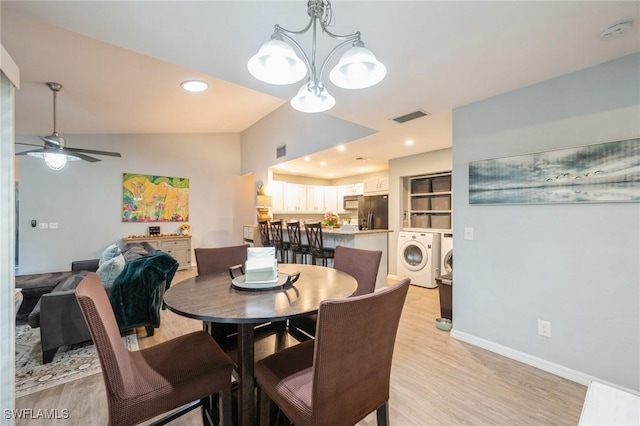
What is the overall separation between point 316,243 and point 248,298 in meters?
2.58

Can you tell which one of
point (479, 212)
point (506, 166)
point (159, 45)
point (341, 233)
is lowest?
point (341, 233)

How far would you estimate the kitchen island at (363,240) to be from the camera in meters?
3.91

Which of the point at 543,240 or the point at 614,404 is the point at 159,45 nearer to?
the point at 614,404

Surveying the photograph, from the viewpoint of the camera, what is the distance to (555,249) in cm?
215

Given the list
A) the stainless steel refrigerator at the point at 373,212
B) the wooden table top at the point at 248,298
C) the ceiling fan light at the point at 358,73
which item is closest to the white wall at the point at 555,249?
the wooden table top at the point at 248,298

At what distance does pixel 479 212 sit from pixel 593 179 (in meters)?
0.82

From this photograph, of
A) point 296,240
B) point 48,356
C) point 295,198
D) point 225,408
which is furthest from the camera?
point 295,198

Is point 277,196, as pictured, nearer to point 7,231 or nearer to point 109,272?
point 109,272

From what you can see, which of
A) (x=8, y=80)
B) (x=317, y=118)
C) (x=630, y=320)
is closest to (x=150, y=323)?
(x=8, y=80)

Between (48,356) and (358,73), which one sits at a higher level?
(358,73)

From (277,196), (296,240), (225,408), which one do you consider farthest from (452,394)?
(277,196)

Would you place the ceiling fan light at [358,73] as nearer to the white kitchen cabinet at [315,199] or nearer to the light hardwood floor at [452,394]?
the light hardwood floor at [452,394]

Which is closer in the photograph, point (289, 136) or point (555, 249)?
point (555, 249)

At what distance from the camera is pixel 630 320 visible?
→ 1.84 m
